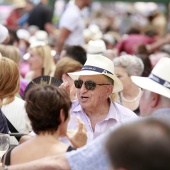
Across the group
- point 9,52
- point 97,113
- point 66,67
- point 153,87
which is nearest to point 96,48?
point 9,52

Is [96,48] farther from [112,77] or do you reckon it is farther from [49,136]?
[49,136]

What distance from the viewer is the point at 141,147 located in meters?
2.75

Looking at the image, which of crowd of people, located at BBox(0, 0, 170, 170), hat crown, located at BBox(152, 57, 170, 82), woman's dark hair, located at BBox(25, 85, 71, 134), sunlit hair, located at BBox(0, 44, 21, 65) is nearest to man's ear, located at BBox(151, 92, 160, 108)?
crowd of people, located at BBox(0, 0, 170, 170)

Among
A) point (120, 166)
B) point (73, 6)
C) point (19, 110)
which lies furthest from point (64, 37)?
point (120, 166)

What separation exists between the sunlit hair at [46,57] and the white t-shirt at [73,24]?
59.5 inches

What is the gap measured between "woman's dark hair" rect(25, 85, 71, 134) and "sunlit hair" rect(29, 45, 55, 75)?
18.6 ft

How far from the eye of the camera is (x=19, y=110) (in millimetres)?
6809

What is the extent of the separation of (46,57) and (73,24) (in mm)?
1818

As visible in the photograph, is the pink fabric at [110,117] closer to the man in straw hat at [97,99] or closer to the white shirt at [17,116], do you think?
the man in straw hat at [97,99]

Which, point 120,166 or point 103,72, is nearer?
point 120,166

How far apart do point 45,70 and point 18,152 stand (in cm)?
586

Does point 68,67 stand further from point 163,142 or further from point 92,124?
point 163,142

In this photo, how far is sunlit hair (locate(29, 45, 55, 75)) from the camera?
32.8 ft

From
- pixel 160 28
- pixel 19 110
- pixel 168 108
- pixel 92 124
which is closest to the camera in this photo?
pixel 168 108
